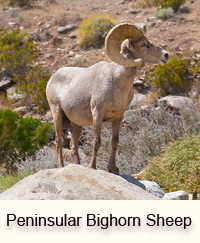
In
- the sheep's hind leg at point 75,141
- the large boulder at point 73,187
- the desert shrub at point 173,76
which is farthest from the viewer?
the desert shrub at point 173,76

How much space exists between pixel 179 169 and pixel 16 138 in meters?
5.39

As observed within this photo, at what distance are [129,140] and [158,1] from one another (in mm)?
12882

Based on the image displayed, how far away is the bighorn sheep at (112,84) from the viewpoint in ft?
18.1

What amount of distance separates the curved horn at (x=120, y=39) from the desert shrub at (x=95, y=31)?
1237 cm

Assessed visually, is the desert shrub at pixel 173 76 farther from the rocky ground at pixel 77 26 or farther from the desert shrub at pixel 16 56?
the desert shrub at pixel 16 56

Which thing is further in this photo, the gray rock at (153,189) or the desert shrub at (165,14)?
the desert shrub at (165,14)

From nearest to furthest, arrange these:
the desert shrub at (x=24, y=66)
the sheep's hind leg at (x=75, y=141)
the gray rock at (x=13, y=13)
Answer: the sheep's hind leg at (x=75, y=141)
the desert shrub at (x=24, y=66)
the gray rock at (x=13, y=13)

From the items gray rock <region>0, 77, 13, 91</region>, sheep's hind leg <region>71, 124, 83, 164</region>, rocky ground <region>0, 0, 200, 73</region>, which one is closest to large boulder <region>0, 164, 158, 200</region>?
sheep's hind leg <region>71, 124, 83, 164</region>

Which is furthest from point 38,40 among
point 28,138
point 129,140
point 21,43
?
point 129,140

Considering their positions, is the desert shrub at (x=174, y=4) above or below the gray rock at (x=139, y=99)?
above

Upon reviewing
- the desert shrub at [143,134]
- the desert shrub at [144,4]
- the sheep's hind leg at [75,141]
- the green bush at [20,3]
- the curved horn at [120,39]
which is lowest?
the desert shrub at [143,134]

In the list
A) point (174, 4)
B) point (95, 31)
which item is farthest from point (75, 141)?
point (174, 4)

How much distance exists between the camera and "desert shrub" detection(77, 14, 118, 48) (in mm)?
17719

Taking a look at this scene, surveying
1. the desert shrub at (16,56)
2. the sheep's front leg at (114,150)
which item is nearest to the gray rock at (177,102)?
the sheep's front leg at (114,150)
